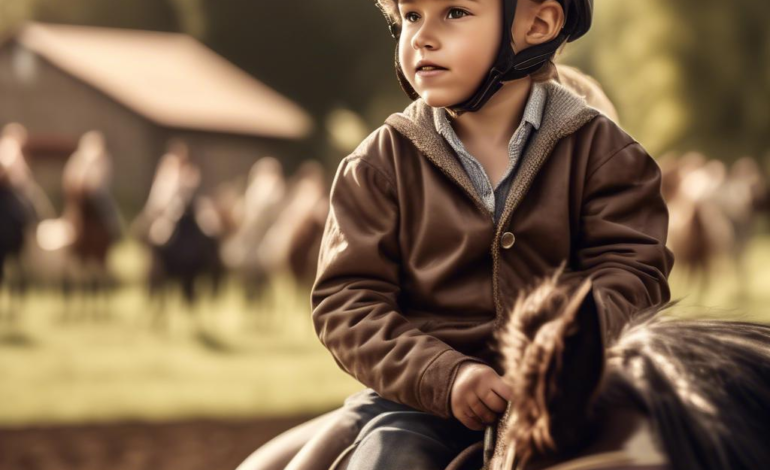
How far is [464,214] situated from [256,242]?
54.1 ft

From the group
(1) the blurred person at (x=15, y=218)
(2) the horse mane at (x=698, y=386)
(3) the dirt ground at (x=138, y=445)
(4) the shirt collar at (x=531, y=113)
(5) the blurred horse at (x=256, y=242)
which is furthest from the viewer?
(5) the blurred horse at (x=256, y=242)

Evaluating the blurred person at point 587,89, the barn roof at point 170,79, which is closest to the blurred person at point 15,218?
the blurred person at point 587,89

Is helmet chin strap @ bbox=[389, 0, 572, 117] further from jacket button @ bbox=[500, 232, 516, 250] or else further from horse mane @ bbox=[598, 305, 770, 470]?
horse mane @ bbox=[598, 305, 770, 470]

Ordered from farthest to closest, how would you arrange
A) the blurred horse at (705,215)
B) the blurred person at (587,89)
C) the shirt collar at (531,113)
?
the blurred horse at (705,215)
the blurred person at (587,89)
the shirt collar at (531,113)

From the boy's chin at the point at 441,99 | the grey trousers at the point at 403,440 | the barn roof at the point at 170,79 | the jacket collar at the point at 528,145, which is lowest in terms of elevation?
the grey trousers at the point at 403,440

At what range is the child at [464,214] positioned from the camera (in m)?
1.79

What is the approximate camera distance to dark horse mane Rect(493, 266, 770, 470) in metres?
1.23

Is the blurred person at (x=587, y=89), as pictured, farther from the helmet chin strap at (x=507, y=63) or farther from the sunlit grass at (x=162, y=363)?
the sunlit grass at (x=162, y=363)

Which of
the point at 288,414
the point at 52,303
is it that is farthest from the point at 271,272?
the point at 288,414

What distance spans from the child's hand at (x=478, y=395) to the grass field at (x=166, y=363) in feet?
17.5

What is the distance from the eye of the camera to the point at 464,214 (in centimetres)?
186

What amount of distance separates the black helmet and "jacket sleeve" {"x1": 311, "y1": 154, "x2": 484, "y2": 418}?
22cm

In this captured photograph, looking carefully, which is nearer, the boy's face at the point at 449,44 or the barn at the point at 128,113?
the boy's face at the point at 449,44

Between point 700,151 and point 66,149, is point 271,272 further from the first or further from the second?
point 700,151
